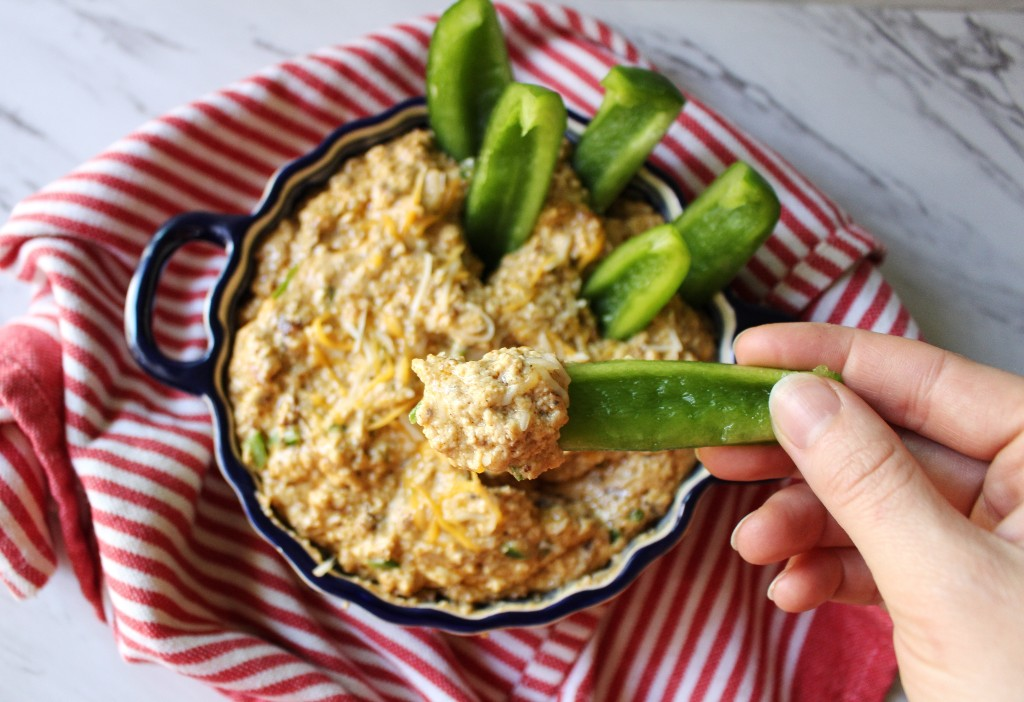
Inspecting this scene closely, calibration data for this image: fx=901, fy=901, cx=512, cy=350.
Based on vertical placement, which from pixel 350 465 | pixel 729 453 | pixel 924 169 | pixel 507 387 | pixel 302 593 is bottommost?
pixel 302 593

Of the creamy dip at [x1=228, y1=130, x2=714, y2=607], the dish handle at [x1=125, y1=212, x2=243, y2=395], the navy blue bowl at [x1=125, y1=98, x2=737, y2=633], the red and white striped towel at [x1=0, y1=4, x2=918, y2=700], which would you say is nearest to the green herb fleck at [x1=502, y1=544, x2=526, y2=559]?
the creamy dip at [x1=228, y1=130, x2=714, y2=607]

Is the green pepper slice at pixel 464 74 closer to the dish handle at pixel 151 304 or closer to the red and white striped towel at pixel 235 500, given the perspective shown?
the red and white striped towel at pixel 235 500

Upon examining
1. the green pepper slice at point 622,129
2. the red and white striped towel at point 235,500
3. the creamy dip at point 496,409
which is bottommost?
the red and white striped towel at point 235,500

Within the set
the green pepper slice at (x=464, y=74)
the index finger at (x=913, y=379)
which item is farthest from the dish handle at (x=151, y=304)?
the index finger at (x=913, y=379)

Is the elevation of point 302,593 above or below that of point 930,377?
below

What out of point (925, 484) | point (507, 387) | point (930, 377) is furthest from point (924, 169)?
point (507, 387)

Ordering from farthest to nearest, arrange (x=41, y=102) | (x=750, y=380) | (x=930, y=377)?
(x=41, y=102) → (x=930, y=377) → (x=750, y=380)

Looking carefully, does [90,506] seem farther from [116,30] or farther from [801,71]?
[801,71]
